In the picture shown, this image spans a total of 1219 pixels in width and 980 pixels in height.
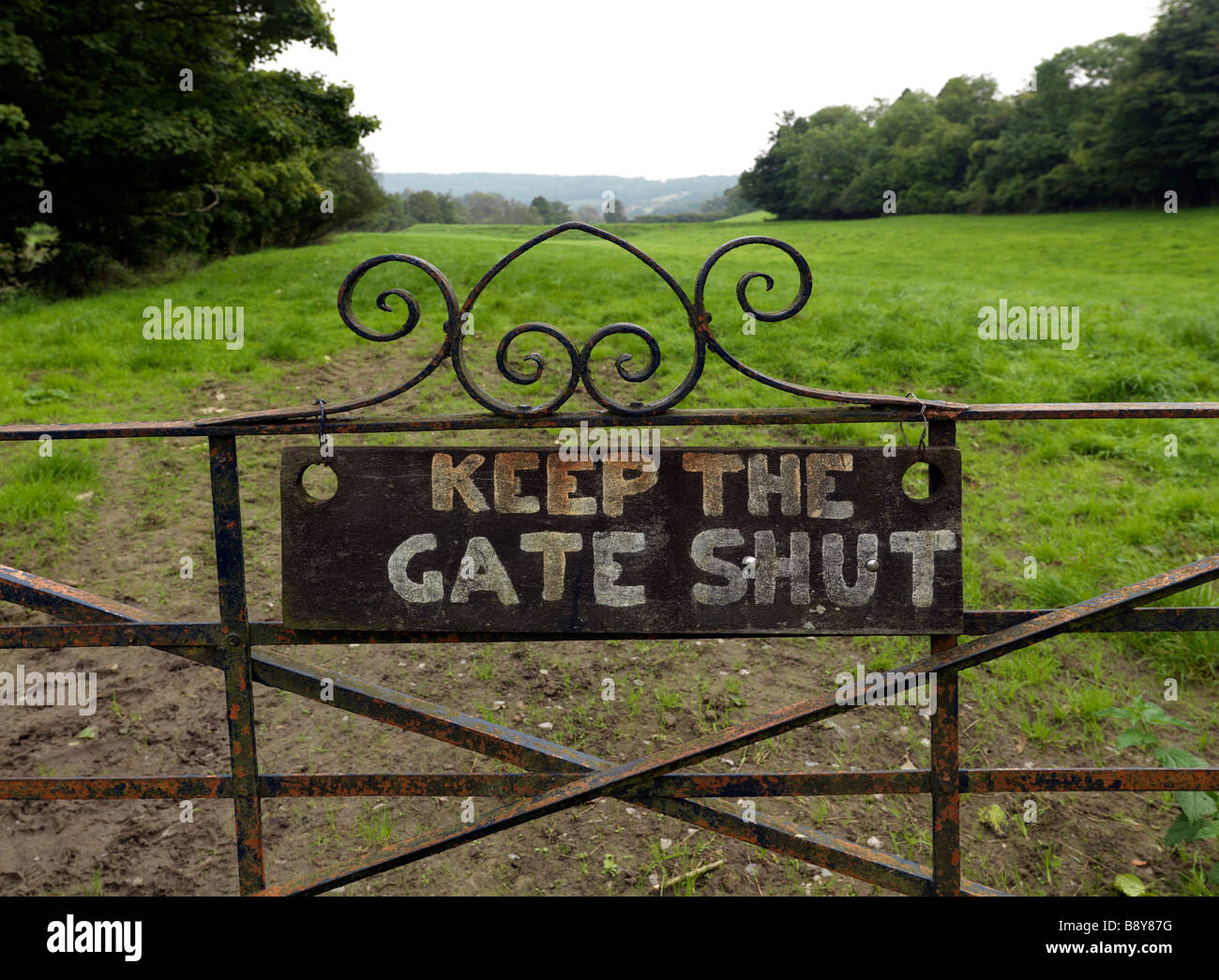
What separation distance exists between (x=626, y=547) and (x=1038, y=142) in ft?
147

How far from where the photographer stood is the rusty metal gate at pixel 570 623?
1.83m

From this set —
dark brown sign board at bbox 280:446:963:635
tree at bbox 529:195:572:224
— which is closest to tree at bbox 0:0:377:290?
dark brown sign board at bbox 280:446:963:635

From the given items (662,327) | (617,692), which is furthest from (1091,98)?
(617,692)

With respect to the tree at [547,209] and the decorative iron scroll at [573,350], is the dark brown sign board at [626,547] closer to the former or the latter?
the decorative iron scroll at [573,350]

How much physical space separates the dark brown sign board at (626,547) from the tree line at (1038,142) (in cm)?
3853

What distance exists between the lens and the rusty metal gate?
71.9 inches

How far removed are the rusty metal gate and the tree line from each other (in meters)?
38.4

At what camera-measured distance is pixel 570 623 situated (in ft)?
6.14

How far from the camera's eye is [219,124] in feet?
46.8

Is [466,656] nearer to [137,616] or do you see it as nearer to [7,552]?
[137,616]

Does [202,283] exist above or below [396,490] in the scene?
above

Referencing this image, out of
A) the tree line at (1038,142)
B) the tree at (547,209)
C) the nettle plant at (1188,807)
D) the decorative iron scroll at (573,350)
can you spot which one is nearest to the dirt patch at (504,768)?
the nettle plant at (1188,807)

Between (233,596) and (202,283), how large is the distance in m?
14.6

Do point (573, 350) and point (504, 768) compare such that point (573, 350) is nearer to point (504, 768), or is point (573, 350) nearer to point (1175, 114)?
point (504, 768)
